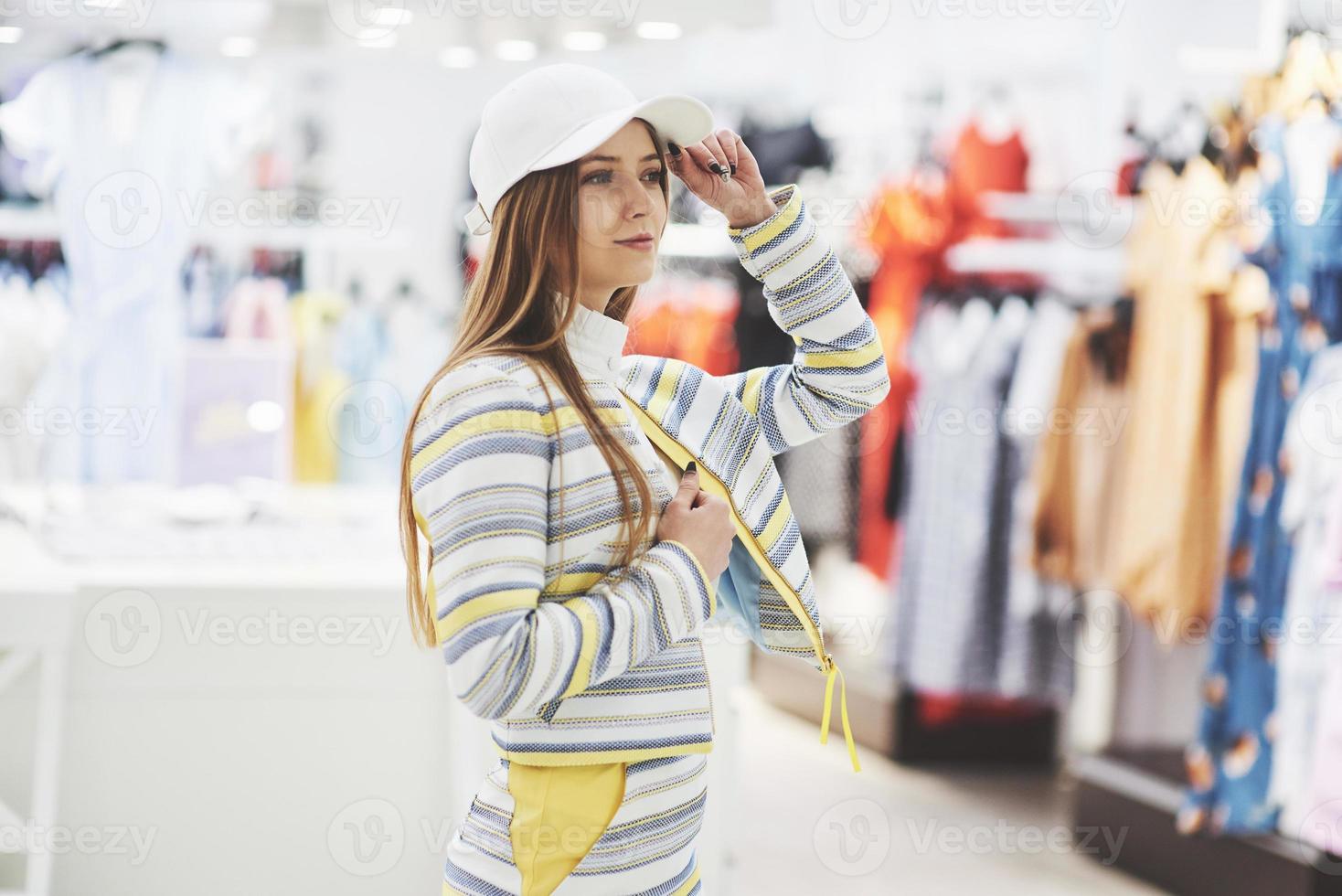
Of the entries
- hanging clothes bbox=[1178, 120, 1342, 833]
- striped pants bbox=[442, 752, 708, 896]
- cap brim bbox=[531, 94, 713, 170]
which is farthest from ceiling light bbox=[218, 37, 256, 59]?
hanging clothes bbox=[1178, 120, 1342, 833]

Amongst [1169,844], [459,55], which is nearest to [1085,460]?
[1169,844]

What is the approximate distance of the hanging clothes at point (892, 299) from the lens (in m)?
3.82

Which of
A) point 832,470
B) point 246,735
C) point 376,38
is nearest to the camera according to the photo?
point 246,735

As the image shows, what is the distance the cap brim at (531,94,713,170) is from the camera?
1.10m

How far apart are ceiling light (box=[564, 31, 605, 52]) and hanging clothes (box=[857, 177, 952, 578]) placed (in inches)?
56.1

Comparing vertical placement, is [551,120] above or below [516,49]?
below

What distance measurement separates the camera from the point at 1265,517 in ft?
8.89

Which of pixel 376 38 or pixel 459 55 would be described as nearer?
pixel 376 38

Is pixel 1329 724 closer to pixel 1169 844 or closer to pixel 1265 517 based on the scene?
pixel 1265 517

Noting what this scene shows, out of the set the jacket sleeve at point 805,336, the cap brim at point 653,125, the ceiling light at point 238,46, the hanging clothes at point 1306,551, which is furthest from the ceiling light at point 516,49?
the hanging clothes at point 1306,551

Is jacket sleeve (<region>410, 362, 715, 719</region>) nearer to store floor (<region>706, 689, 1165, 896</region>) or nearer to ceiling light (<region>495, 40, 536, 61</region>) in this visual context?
store floor (<region>706, 689, 1165, 896</region>)

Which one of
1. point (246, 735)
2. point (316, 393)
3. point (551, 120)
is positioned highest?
point (551, 120)

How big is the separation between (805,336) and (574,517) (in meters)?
0.39

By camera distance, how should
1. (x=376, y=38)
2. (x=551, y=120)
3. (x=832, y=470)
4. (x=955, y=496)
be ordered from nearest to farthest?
(x=551, y=120), (x=376, y=38), (x=955, y=496), (x=832, y=470)
